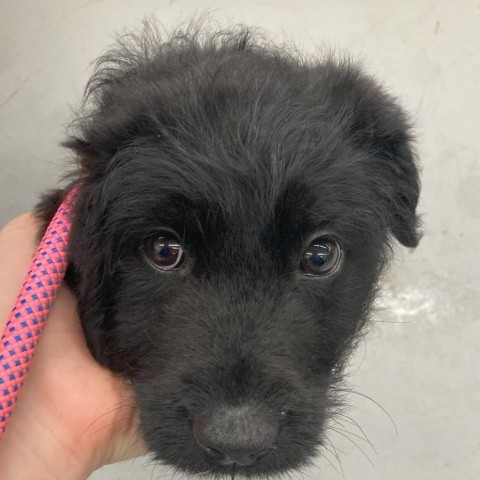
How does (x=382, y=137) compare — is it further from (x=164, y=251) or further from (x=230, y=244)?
(x=164, y=251)

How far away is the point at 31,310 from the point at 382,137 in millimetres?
1238

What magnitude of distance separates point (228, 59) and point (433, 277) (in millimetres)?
1908

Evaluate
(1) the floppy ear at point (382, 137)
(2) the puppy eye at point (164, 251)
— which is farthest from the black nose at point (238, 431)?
(1) the floppy ear at point (382, 137)

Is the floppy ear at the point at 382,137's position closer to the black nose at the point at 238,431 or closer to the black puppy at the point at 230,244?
the black puppy at the point at 230,244

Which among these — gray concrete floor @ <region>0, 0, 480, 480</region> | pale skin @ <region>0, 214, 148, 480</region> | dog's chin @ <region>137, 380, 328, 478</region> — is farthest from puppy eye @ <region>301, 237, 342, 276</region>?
gray concrete floor @ <region>0, 0, 480, 480</region>

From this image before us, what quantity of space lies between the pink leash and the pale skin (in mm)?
238

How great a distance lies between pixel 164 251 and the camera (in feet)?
5.49

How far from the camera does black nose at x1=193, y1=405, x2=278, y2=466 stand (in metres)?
1.40

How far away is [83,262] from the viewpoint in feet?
5.81

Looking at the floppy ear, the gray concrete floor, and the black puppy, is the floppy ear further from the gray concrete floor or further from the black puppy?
the gray concrete floor

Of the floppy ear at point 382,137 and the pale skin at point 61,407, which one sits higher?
the floppy ear at point 382,137

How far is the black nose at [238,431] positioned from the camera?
140 cm

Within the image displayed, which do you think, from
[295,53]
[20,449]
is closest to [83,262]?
[20,449]

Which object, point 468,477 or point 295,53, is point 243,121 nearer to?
point 295,53
